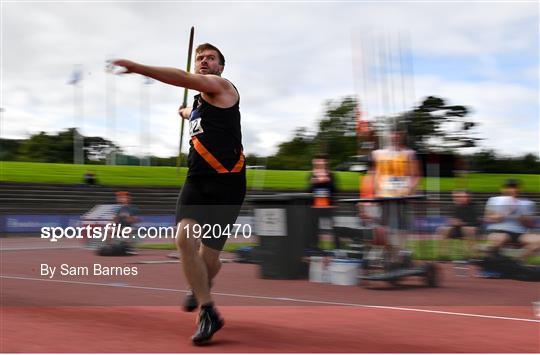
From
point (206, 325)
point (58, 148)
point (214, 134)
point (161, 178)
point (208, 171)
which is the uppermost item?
point (58, 148)

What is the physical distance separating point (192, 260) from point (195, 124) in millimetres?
984

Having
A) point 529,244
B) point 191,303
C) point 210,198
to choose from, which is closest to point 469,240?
point 529,244

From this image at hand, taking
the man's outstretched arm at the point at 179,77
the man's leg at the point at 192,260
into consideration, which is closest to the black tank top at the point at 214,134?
the man's outstretched arm at the point at 179,77

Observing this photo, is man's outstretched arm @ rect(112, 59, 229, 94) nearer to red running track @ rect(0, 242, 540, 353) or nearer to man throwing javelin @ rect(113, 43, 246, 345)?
man throwing javelin @ rect(113, 43, 246, 345)

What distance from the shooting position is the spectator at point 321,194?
10023 millimetres

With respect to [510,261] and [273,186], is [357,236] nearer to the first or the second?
[510,261]

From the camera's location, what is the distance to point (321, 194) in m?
11.3

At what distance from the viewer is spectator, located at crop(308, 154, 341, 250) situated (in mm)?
10023

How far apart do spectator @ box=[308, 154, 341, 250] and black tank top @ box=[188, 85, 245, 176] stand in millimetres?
4840

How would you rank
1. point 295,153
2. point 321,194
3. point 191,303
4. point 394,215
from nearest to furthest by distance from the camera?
point 191,303 < point 394,215 < point 321,194 < point 295,153

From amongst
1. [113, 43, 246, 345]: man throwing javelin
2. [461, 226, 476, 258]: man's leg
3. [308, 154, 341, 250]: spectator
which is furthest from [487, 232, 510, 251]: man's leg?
[113, 43, 246, 345]: man throwing javelin

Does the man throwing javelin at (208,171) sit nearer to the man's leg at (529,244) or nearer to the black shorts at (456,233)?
the man's leg at (529,244)

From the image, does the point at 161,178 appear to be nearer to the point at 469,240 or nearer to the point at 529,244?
the point at 469,240

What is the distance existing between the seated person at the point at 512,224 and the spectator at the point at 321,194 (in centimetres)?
227
